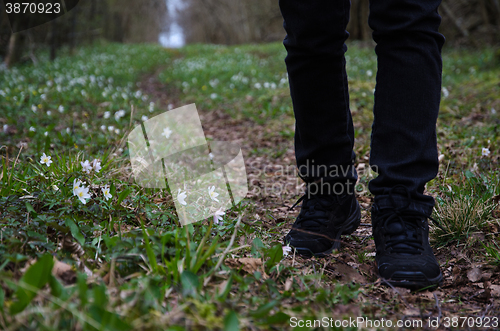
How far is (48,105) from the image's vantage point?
4.55 meters

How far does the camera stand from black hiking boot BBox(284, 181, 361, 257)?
1644 millimetres

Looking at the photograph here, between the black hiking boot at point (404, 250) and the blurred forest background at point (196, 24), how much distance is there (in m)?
7.53

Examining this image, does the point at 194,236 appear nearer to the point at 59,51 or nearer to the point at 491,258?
the point at 491,258

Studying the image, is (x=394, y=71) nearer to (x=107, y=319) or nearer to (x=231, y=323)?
(x=231, y=323)

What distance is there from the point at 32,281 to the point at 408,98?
4.84ft

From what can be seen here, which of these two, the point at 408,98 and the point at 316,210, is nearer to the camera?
Result: the point at 408,98

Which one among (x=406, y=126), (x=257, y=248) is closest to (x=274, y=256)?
(x=257, y=248)

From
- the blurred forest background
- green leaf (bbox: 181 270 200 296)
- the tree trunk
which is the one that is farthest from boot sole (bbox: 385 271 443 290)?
the tree trunk

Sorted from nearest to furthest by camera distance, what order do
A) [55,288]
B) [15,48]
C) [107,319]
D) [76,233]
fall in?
[107,319]
[55,288]
[76,233]
[15,48]

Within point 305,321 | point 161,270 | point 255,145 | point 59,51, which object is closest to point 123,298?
point 161,270

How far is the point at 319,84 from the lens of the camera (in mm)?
1658

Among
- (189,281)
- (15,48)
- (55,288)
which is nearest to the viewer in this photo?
(55,288)

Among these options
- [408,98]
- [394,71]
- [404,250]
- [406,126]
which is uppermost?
[394,71]

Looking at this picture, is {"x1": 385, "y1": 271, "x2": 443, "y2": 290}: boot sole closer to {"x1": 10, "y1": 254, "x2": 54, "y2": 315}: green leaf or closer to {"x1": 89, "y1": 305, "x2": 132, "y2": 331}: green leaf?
{"x1": 89, "y1": 305, "x2": 132, "y2": 331}: green leaf
